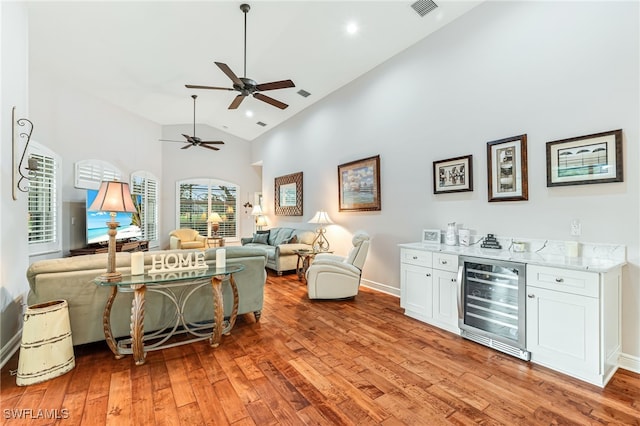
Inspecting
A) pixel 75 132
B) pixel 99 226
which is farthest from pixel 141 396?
pixel 75 132

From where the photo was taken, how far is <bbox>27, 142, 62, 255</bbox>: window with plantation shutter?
14.1 ft

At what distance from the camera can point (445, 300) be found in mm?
3223

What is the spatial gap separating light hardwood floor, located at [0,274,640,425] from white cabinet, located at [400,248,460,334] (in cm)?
26

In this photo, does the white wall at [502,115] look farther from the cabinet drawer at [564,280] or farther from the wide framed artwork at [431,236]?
the cabinet drawer at [564,280]

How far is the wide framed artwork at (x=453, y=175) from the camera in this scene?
3.60 meters

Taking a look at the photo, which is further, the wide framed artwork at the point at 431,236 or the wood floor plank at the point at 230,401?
the wide framed artwork at the point at 431,236

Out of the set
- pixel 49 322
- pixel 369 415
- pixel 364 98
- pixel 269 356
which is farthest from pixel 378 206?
pixel 49 322

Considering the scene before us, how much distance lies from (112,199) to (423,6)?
13.4ft

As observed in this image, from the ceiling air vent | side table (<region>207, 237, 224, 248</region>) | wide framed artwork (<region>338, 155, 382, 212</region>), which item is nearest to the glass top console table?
wide framed artwork (<region>338, 155, 382, 212</region>)

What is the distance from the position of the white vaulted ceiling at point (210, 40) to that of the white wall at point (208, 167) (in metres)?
2.72

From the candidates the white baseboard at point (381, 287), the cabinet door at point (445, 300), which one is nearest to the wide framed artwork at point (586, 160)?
the cabinet door at point (445, 300)

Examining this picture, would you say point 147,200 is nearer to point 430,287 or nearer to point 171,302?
point 171,302

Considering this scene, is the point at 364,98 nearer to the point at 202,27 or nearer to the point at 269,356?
the point at 202,27

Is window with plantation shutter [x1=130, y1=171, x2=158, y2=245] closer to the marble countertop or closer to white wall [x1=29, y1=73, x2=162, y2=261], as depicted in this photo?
white wall [x1=29, y1=73, x2=162, y2=261]
